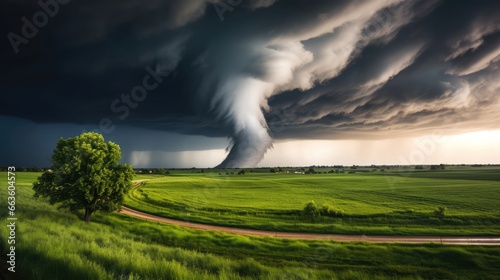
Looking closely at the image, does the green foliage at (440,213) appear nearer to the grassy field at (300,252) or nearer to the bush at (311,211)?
the grassy field at (300,252)

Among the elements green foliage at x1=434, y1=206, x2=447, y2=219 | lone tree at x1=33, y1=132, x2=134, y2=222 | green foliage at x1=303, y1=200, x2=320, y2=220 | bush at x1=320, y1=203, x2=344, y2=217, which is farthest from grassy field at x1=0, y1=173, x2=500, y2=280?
green foliage at x1=434, y1=206, x2=447, y2=219

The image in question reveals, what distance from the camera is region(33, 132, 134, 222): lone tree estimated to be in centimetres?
3478

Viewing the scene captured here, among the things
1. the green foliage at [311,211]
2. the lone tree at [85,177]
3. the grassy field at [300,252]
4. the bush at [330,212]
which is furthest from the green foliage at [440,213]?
the lone tree at [85,177]

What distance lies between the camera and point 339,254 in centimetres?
2858

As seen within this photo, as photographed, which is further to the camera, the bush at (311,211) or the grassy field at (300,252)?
the bush at (311,211)

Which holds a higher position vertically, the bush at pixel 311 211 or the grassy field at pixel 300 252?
the bush at pixel 311 211

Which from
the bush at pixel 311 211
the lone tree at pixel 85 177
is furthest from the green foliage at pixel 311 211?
the lone tree at pixel 85 177

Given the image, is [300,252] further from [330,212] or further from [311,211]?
[330,212]

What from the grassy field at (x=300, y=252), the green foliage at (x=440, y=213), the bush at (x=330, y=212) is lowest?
the grassy field at (x=300, y=252)

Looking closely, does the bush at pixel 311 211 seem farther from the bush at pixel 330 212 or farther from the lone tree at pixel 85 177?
the lone tree at pixel 85 177

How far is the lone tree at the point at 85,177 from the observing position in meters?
34.8

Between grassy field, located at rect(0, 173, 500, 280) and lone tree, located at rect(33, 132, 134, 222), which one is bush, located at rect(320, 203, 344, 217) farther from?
lone tree, located at rect(33, 132, 134, 222)

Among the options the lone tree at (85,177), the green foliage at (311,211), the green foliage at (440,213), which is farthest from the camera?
the green foliage at (311,211)

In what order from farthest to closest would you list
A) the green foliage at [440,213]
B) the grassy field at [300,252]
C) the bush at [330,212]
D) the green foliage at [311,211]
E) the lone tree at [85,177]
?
1. the bush at [330,212]
2. the green foliage at [311,211]
3. the green foliage at [440,213]
4. the lone tree at [85,177]
5. the grassy field at [300,252]
